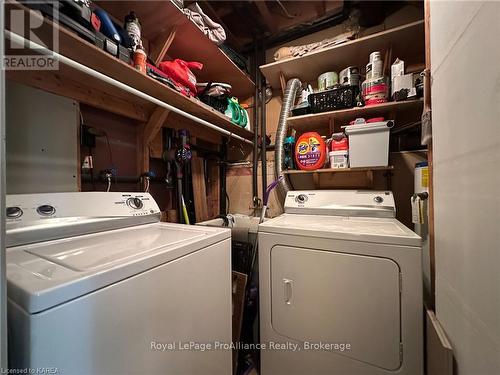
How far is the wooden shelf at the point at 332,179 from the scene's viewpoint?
195 cm

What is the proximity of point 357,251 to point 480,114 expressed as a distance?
2.48 ft

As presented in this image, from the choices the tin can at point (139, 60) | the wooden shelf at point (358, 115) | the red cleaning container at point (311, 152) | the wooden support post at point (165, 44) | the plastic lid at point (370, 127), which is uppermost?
the wooden support post at point (165, 44)

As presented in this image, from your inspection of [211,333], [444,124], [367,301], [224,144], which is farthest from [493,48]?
[224,144]

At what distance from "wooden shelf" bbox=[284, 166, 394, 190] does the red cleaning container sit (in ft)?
0.25

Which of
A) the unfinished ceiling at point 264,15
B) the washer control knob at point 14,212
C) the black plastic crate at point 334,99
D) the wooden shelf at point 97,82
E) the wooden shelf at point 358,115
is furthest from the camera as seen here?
the unfinished ceiling at point 264,15

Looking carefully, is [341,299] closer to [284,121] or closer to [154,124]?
[284,121]

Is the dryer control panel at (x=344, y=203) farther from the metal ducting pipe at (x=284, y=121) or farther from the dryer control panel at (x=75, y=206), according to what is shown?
the dryer control panel at (x=75, y=206)

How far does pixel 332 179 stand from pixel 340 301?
1.24 metres

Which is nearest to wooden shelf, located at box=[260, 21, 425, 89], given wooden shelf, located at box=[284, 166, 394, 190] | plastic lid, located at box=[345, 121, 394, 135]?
plastic lid, located at box=[345, 121, 394, 135]

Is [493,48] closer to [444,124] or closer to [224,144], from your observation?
[444,124]

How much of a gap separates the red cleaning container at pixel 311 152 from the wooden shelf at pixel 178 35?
0.93 m

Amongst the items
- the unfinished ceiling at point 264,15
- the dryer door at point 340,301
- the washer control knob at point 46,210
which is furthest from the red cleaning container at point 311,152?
the washer control knob at point 46,210

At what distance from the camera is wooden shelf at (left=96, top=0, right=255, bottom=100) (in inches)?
51.7

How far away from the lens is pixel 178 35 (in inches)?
61.7
